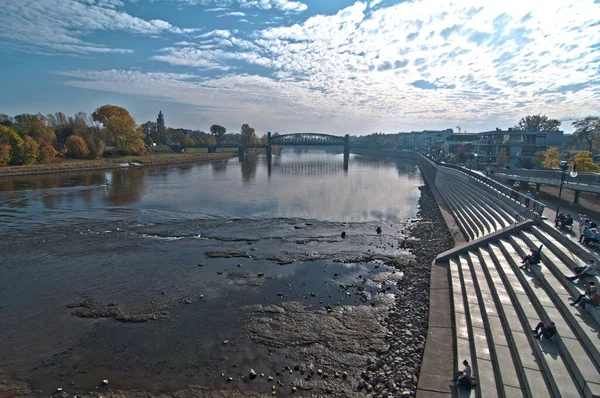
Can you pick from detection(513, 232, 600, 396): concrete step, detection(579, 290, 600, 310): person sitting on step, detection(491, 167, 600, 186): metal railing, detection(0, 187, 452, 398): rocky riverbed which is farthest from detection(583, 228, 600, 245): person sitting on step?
detection(491, 167, 600, 186): metal railing

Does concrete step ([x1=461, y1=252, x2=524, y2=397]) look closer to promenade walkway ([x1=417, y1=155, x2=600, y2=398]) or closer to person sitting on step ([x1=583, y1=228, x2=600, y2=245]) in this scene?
promenade walkway ([x1=417, y1=155, x2=600, y2=398])

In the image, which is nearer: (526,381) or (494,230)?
(526,381)

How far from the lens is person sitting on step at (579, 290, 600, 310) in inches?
370

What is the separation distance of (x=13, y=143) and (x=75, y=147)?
50.2ft

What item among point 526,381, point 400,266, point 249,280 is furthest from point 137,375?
point 400,266

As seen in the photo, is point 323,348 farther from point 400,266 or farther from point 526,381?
point 400,266

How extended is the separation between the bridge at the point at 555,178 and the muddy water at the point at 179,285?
1124cm

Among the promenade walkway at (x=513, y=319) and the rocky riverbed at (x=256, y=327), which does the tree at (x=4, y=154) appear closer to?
the rocky riverbed at (x=256, y=327)

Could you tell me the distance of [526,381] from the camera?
802 cm

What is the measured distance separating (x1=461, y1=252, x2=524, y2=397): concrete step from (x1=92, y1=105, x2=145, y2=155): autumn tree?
347ft

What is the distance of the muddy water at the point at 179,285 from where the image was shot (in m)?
10.9

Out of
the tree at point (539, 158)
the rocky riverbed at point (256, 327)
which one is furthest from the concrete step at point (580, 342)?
the tree at point (539, 158)

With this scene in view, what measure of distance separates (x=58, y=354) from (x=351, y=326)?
34.4ft

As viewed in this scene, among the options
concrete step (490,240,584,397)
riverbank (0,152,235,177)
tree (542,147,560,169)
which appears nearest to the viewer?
concrete step (490,240,584,397)
